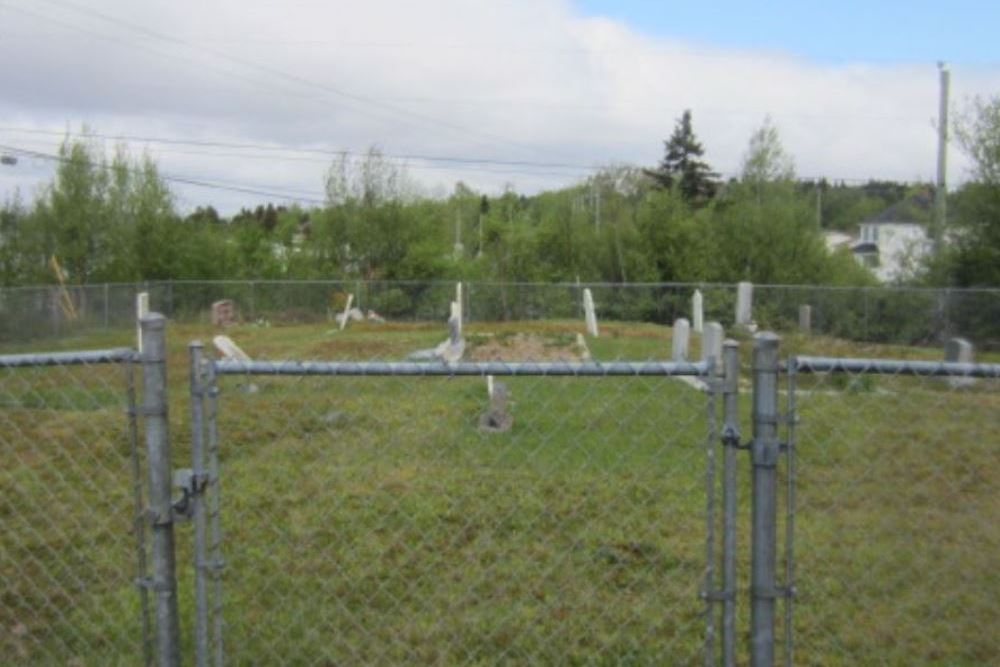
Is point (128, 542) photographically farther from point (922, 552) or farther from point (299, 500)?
point (922, 552)

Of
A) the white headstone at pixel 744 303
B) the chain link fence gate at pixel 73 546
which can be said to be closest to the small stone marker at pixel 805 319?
the white headstone at pixel 744 303

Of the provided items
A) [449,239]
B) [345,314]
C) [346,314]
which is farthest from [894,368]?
[449,239]

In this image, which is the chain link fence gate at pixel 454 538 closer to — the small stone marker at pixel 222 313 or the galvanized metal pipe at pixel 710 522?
the galvanized metal pipe at pixel 710 522

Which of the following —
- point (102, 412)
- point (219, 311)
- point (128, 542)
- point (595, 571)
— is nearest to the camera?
point (595, 571)

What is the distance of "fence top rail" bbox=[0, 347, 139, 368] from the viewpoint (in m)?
3.47

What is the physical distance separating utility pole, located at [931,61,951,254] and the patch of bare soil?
53.2 feet

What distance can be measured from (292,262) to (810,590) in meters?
38.4

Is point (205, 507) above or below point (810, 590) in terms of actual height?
above

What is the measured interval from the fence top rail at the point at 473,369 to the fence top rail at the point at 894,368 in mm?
290

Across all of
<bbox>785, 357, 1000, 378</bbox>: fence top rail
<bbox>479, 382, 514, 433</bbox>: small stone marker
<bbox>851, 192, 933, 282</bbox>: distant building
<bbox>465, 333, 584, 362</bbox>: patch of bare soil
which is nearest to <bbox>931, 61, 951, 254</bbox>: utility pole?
<bbox>851, 192, 933, 282</bbox>: distant building

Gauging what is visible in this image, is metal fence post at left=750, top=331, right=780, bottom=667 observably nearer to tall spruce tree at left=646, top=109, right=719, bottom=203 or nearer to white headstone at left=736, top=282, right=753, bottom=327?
white headstone at left=736, top=282, right=753, bottom=327

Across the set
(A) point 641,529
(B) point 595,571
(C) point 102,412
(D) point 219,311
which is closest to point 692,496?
(A) point 641,529

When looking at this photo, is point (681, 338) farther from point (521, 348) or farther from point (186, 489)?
point (186, 489)

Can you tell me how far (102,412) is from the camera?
9.83 m
